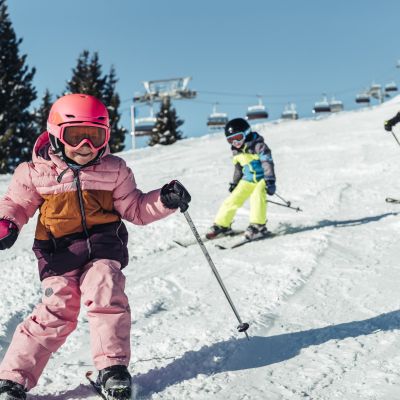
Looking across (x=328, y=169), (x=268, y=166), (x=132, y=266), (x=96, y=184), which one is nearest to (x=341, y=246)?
(x=268, y=166)

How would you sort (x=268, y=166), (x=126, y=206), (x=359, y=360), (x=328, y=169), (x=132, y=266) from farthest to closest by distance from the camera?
(x=328, y=169) < (x=268, y=166) < (x=132, y=266) < (x=126, y=206) < (x=359, y=360)

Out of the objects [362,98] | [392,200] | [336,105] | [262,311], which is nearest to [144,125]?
[336,105]

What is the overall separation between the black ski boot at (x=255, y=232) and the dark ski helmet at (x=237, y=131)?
111 centimetres

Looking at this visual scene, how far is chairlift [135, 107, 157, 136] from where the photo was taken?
4466 cm

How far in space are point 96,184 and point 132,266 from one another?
2.73 meters

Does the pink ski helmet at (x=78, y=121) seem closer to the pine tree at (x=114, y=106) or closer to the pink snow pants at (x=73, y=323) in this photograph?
the pink snow pants at (x=73, y=323)

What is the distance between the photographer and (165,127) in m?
45.8

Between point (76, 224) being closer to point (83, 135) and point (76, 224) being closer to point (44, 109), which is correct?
point (83, 135)

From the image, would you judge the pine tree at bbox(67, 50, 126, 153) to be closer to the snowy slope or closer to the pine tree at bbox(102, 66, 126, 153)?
the pine tree at bbox(102, 66, 126, 153)

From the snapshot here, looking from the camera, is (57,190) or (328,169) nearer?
(57,190)

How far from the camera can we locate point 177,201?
2842mm

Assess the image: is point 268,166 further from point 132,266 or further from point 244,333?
point 244,333

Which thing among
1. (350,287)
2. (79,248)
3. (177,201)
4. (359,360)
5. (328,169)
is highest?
Result: (177,201)

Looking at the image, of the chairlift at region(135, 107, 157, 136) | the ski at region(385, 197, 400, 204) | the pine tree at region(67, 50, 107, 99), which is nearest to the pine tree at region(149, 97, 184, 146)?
the chairlift at region(135, 107, 157, 136)
